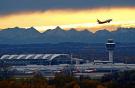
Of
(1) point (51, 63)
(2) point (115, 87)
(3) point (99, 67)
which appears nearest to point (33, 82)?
(2) point (115, 87)

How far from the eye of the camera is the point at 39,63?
19125cm

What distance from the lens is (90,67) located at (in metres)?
158

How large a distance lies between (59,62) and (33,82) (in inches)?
4349

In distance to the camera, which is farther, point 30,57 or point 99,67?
point 30,57

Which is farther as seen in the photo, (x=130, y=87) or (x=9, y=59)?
(x=9, y=59)

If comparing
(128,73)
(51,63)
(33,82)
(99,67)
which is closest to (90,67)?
(99,67)

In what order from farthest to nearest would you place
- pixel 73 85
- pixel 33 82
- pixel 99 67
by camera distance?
pixel 99 67
pixel 33 82
pixel 73 85

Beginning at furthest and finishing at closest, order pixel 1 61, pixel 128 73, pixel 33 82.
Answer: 1. pixel 1 61
2. pixel 128 73
3. pixel 33 82

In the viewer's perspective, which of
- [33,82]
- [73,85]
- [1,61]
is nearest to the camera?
[73,85]

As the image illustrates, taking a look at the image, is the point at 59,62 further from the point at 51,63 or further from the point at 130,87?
the point at 130,87

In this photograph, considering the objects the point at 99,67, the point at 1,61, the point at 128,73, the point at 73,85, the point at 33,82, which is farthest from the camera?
the point at 1,61

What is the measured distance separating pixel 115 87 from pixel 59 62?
11642 centimetres

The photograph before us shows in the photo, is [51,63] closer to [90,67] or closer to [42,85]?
[90,67]

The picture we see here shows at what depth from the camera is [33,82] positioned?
8494 cm
